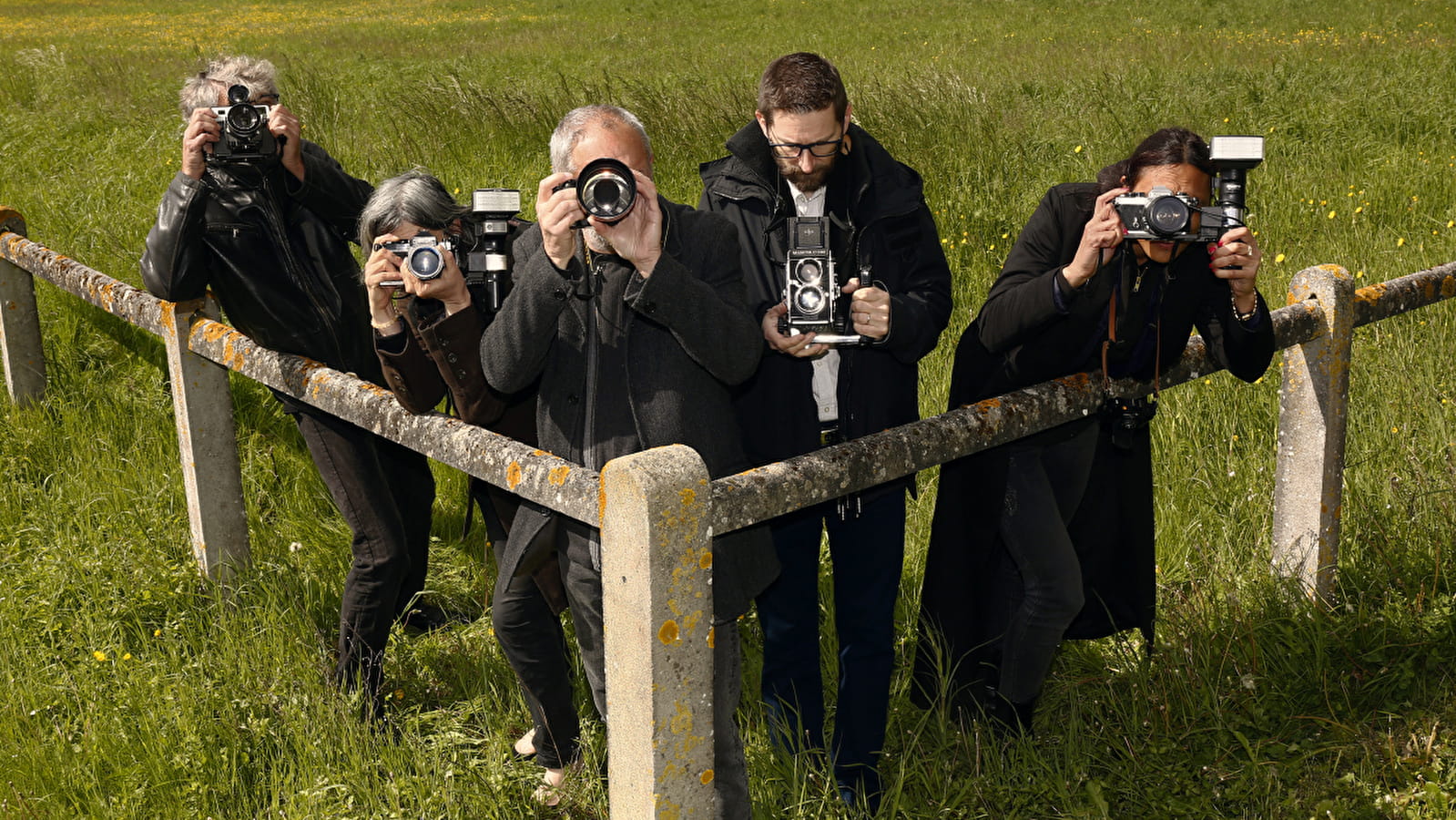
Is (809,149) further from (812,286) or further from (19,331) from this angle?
(19,331)

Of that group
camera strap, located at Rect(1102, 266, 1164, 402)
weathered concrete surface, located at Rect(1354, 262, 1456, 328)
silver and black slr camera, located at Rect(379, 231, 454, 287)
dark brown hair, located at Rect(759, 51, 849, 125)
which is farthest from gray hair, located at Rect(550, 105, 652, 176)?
weathered concrete surface, located at Rect(1354, 262, 1456, 328)

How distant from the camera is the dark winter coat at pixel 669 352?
2248mm

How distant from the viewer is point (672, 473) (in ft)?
5.94

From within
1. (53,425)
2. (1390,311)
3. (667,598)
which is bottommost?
(53,425)

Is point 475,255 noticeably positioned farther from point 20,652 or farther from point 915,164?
point 915,164

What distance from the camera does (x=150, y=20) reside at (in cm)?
3228

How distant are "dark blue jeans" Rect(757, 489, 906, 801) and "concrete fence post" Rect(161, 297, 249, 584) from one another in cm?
180

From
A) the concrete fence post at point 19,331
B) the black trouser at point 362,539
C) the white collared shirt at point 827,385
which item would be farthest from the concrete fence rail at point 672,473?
the concrete fence post at point 19,331

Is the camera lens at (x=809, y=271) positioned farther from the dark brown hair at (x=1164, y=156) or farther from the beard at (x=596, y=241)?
the dark brown hair at (x=1164, y=156)

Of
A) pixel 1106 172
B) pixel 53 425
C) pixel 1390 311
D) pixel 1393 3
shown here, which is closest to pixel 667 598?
pixel 1106 172

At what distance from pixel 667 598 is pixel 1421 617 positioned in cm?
237

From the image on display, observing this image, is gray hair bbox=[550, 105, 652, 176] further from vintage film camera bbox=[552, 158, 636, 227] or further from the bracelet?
the bracelet

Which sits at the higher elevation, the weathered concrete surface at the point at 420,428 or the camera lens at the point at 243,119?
the camera lens at the point at 243,119

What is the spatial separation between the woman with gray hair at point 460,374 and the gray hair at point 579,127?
1.08ft
